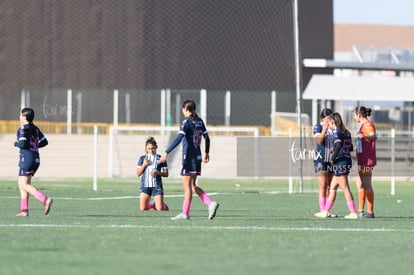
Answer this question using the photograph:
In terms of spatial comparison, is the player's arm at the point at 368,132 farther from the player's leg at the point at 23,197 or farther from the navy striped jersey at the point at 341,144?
the player's leg at the point at 23,197

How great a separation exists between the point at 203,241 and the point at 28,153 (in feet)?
17.4

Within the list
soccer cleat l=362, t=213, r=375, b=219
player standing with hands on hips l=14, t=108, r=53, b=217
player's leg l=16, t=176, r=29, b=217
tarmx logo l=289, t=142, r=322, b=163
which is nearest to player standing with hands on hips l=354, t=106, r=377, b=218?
soccer cleat l=362, t=213, r=375, b=219

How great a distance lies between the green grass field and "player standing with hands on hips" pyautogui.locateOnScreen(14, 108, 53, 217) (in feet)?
0.97

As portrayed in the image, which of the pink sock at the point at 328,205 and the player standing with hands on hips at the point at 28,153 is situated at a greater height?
the player standing with hands on hips at the point at 28,153

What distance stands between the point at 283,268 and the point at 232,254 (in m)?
1.21

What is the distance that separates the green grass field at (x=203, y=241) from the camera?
10633 mm

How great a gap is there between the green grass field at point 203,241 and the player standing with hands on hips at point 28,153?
0.30 metres

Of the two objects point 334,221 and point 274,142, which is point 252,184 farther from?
point 334,221

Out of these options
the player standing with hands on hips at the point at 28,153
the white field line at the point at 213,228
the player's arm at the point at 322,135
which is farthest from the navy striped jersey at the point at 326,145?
the player standing with hands on hips at the point at 28,153

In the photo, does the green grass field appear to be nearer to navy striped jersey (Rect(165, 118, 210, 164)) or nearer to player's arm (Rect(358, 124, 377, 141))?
navy striped jersey (Rect(165, 118, 210, 164))

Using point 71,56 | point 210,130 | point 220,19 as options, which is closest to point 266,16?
point 220,19

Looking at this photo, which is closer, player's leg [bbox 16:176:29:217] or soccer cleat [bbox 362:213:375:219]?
player's leg [bbox 16:176:29:217]

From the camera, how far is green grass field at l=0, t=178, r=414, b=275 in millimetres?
10633

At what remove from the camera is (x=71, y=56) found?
51.9 metres
